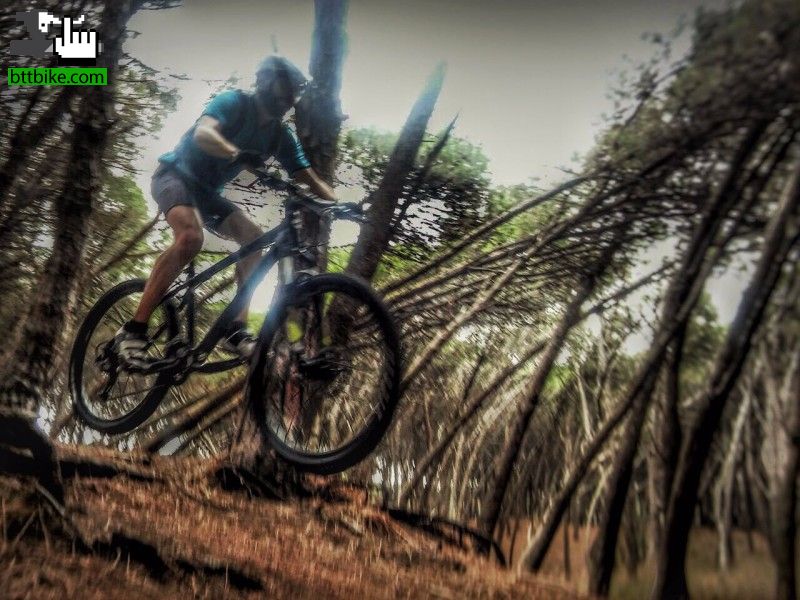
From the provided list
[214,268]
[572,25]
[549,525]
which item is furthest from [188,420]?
[572,25]

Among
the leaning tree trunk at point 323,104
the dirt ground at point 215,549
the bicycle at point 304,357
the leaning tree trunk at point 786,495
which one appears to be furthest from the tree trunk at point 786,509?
the leaning tree trunk at point 323,104

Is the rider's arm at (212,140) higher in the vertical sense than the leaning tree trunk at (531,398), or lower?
higher

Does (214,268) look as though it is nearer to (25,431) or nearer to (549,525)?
(25,431)

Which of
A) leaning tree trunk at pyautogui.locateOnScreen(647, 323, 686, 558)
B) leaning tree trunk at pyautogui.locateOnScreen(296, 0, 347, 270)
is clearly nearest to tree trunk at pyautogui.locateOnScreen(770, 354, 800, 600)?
leaning tree trunk at pyautogui.locateOnScreen(647, 323, 686, 558)

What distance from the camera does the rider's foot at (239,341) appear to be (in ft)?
8.95

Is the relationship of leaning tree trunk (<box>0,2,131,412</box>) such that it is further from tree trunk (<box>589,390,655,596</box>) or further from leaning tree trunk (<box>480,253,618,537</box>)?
tree trunk (<box>589,390,655,596</box>)

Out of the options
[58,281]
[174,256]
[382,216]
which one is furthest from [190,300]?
[382,216]

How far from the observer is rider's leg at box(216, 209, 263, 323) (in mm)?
2918

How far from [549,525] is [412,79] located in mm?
1852

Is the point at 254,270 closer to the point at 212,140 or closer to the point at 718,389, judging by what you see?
the point at 212,140

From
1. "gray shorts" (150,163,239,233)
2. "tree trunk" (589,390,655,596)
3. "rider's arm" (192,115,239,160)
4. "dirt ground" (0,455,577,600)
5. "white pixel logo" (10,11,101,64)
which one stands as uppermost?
"white pixel logo" (10,11,101,64)

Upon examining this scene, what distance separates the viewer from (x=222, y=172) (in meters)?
2.97

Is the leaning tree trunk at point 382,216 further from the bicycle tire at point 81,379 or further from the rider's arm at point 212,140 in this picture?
the bicycle tire at point 81,379

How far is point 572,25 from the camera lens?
2309 mm
